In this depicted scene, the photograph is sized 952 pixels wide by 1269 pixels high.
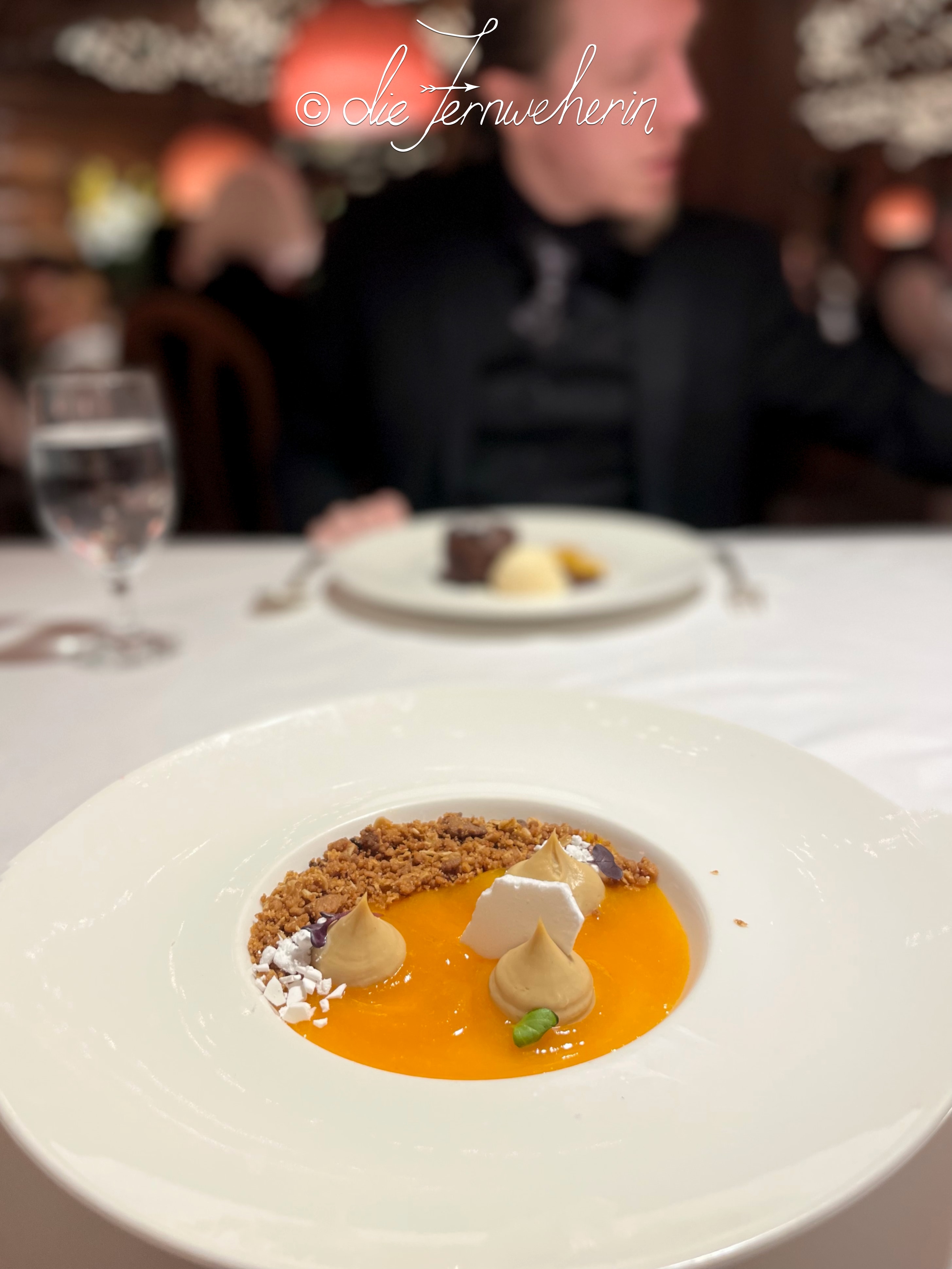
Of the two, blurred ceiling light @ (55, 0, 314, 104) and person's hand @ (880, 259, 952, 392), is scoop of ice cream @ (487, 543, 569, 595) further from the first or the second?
blurred ceiling light @ (55, 0, 314, 104)

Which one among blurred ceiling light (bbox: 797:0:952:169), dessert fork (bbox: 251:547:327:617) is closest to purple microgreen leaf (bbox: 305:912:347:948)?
dessert fork (bbox: 251:547:327:617)

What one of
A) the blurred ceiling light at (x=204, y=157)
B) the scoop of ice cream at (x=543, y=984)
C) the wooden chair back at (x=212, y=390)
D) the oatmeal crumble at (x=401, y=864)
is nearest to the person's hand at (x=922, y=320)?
the wooden chair back at (x=212, y=390)

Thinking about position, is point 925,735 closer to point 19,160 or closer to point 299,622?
point 299,622

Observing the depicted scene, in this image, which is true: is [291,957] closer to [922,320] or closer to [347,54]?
[922,320]

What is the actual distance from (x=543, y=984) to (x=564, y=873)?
89mm

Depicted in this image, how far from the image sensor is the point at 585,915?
0.52m

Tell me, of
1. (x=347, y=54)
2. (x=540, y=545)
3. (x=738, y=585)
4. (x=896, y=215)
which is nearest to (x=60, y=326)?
(x=347, y=54)

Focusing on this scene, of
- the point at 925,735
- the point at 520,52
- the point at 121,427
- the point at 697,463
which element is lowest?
the point at 697,463

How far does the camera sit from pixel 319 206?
7.90m

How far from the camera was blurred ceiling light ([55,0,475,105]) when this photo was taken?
6.68 meters

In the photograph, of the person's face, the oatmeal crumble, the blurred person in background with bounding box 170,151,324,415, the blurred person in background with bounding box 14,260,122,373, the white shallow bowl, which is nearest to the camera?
the white shallow bowl

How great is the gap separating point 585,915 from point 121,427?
2.24ft

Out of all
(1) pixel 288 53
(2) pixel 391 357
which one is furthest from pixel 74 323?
(2) pixel 391 357

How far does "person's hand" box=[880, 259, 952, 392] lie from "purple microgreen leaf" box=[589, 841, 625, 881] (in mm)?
1975
